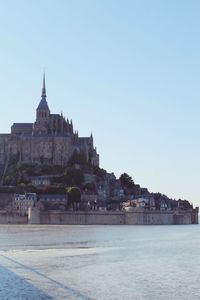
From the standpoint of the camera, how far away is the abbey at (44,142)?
156250 mm

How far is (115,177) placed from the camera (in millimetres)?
172500

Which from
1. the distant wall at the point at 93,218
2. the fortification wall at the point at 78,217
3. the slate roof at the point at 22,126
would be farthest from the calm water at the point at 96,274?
the slate roof at the point at 22,126

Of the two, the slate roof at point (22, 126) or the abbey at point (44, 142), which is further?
the slate roof at point (22, 126)

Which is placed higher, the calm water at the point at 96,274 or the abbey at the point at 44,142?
the abbey at the point at 44,142

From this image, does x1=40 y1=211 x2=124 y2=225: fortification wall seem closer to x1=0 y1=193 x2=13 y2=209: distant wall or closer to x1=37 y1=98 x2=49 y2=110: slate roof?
x1=0 y1=193 x2=13 y2=209: distant wall

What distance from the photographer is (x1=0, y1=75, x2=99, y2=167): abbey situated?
156250 mm

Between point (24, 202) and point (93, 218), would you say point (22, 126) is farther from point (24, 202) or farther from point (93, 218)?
point (93, 218)

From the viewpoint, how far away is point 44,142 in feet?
518

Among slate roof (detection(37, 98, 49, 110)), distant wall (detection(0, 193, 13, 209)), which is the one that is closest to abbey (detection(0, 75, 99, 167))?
slate roof (detection(37, 98, 49, 110))

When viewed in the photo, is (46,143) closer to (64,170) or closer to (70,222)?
(64,170)

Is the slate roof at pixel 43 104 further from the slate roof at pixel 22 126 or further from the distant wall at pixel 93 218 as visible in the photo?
the distant wall at pixel 93 218

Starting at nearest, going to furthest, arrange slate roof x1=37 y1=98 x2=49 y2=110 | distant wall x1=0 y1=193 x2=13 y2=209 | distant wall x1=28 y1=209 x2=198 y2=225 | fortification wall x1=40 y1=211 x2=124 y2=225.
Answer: distant wall x1=28 y1=209 x2=198 y2=225
fortification wall x1=40 y1=211 x2=124 y2=225
distant wall x1=0 y1=193 x2=13 y2=209
slate roof x1=37 y1=98 x2=49 y2=110

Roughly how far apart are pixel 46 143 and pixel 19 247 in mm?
96060

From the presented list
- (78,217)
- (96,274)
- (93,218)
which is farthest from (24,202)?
(96,274)
